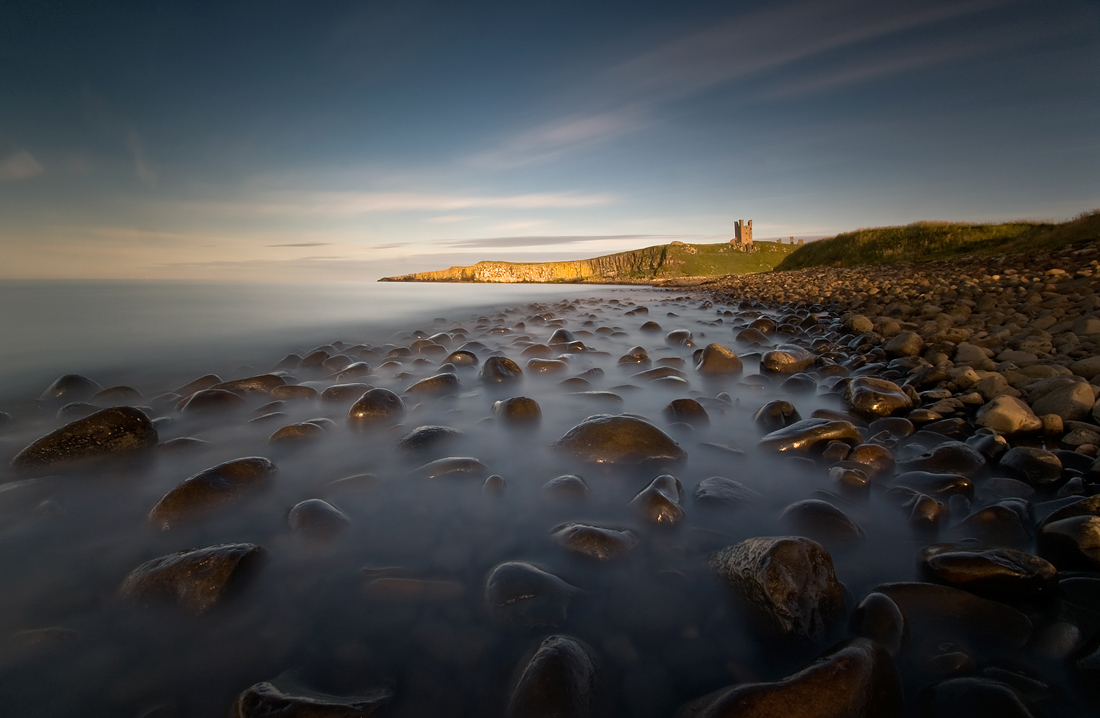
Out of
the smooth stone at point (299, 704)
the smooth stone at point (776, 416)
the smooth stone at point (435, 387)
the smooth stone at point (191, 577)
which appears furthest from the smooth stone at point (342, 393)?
the smooth stone at point (776, 416)

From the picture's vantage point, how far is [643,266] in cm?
10625

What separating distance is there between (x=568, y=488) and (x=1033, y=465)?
3.25 metres

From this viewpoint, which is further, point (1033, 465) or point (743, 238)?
point (743, 238)

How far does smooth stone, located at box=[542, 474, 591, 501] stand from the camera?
3009mm

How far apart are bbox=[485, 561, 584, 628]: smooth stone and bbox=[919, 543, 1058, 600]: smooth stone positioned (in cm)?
178

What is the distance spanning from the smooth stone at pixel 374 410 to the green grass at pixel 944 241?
53.9 ft

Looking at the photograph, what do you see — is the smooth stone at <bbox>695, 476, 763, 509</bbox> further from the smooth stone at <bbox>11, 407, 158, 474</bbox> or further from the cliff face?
the cliff face

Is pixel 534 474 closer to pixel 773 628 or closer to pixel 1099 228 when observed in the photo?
pixel 773 628

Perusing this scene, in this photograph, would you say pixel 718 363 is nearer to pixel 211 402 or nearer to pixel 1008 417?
pixel 1008 417

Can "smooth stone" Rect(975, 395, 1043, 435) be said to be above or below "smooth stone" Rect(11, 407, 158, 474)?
below

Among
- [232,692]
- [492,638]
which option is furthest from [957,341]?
[232,692]

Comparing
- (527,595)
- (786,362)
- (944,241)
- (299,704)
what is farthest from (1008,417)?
(944,241)

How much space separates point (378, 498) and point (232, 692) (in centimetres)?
144

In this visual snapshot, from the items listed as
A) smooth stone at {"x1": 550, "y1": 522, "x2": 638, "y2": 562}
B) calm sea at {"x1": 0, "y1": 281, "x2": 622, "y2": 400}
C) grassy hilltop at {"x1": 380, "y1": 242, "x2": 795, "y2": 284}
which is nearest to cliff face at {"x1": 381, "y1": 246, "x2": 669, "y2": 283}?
grassy hilltop at {"x1": 380, "y1": 242, "x2": 795, "y2": 284}
